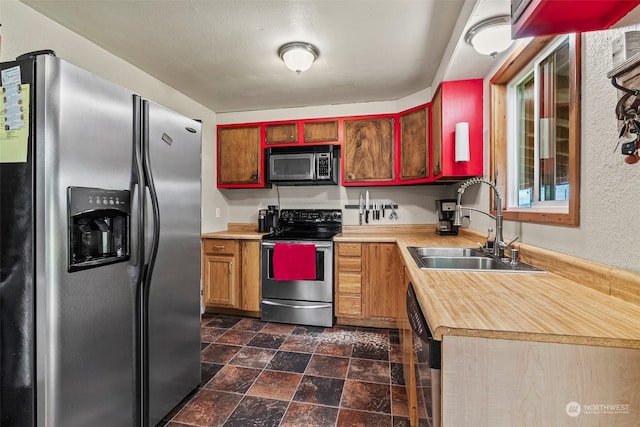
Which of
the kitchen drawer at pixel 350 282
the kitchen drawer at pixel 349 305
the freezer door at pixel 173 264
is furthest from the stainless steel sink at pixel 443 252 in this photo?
the freezer door at pixel 173 264

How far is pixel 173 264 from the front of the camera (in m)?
1.63

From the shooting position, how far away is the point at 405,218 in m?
3.40

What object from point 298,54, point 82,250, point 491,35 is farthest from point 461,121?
point 82,250

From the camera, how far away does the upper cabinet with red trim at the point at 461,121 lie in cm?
232

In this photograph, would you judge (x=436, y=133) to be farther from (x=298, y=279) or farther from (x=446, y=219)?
(x=298, y=279)

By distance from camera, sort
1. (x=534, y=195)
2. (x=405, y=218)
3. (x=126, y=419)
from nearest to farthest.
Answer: (x=126, y=419) → (x=534, y=195) → (x=405, y=218)

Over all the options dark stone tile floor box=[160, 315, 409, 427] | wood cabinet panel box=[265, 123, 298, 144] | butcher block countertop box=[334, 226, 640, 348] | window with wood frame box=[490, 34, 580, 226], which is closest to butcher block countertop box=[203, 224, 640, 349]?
butcher block countertop box=[334, 226, 640, 348]

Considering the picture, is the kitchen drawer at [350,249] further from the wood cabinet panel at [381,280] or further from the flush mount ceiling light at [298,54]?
the flush mount ceiling light at [298,54]

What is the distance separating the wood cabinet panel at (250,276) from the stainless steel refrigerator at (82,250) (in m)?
1.45

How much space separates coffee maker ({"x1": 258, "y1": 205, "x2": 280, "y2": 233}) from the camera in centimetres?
341

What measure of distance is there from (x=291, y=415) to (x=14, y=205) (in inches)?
63.0

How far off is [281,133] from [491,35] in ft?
7.45

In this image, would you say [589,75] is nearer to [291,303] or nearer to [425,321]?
[425,321]

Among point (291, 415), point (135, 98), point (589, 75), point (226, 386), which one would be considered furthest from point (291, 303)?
point (589, 75)
